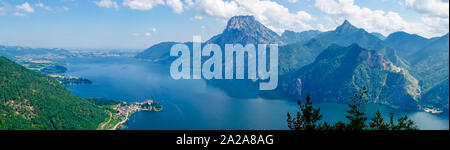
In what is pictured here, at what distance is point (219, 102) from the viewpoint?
364 ft

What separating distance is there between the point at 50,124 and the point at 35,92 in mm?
17661

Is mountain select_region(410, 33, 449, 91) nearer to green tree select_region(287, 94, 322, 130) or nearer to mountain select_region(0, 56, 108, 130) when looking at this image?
green tree select_region(287, 94, 322, 130)

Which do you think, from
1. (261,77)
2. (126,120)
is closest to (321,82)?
(261,77)

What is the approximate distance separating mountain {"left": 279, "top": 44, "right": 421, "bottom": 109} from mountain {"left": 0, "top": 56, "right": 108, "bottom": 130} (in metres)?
99.3

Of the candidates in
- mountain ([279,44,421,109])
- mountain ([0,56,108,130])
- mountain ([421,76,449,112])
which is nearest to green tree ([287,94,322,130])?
mountain ([0,56,108,130])

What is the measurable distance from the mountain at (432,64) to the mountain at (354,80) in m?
13.0

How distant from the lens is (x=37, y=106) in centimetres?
7725

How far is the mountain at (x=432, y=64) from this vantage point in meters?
149

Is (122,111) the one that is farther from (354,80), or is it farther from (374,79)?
(374,79)

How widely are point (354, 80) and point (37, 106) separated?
14831 cm

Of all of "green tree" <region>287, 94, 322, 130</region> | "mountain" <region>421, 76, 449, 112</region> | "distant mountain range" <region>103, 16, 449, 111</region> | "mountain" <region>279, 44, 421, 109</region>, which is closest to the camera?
"green tree" <region>287, 94, 322, 130</region>

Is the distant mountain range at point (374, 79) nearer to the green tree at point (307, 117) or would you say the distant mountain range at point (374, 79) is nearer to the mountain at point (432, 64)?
the mountain at point (432, 64)

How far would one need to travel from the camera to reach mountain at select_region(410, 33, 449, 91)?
14938 centimetres
